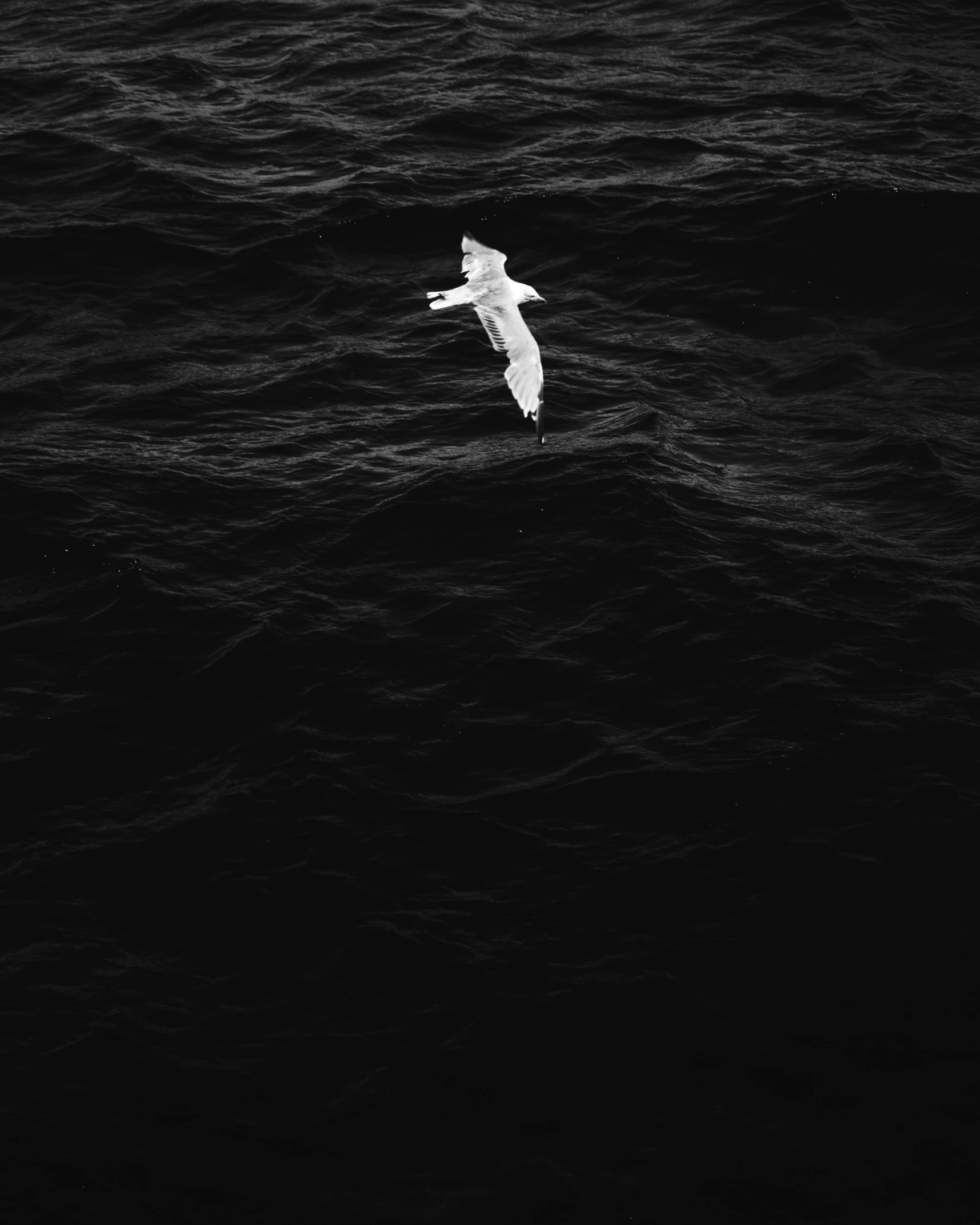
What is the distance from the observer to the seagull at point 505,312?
74.4 feet

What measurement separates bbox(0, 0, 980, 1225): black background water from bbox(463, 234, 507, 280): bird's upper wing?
4132mm

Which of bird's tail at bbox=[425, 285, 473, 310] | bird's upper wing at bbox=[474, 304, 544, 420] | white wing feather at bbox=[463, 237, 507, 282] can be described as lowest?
bird's upper wing at bbox=[474, 304, 544, 420]

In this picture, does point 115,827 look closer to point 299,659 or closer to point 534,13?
point 299,659

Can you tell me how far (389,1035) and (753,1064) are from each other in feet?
14.4

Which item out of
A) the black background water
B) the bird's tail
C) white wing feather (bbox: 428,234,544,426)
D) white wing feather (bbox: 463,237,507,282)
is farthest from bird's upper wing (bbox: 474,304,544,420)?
the black background water

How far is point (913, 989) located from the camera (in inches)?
770

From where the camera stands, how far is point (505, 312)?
23.8 meters

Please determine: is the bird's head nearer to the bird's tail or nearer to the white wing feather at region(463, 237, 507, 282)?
the white wing feather at region(463, 237, 507, 282)

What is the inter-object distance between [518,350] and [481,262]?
2674 millimetres

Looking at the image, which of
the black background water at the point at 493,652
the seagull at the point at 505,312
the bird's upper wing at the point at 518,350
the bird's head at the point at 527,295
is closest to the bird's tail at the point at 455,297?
the seagull at the point at 505,312

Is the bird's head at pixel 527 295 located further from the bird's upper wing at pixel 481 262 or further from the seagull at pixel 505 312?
the bird's upper wing at pixel 481 262

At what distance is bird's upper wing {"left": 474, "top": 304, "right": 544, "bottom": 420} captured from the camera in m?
22.6

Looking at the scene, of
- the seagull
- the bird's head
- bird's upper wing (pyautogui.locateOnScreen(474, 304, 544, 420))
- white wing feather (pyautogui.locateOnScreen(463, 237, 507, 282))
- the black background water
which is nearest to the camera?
the black background water

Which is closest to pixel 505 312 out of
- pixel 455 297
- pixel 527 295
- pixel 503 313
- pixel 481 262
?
pixel 503 313
